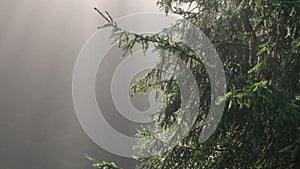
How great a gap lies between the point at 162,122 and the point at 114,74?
9.09 metres

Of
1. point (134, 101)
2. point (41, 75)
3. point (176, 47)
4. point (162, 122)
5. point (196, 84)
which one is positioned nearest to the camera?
point (176, 47)

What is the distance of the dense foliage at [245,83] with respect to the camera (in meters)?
2.74

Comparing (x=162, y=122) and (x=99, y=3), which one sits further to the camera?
(x=99, y=3)

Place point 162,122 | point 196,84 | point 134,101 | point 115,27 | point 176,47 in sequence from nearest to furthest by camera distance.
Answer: point 115,27
point 176,47
point 196,84
point 162,122
point 134,101

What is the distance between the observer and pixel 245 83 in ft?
9.62

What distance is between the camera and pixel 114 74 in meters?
13.1

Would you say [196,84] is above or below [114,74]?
below

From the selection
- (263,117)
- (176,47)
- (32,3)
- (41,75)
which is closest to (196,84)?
(176,47)

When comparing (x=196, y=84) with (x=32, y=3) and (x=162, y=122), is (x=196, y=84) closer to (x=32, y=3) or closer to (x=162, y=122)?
(x=162, y=122)

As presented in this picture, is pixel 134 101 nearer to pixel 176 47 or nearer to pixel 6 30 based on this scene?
pixel 6 30

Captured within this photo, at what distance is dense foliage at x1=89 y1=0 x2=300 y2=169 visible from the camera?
108 inches

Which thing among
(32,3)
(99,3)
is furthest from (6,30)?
(99,3)

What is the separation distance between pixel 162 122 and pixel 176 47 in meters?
1.19

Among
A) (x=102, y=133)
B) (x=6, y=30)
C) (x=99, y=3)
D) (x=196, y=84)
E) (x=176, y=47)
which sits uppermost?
(x=99, y=3)
